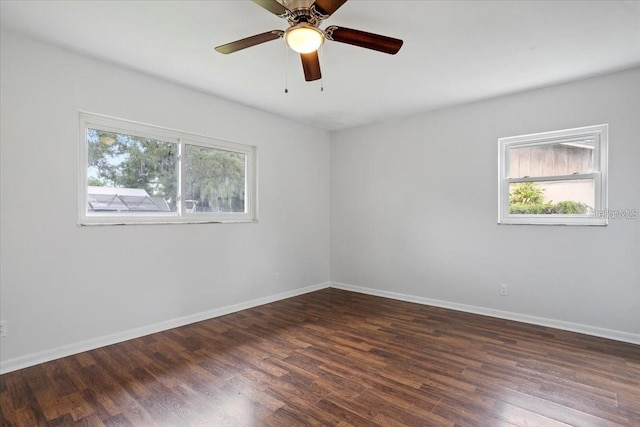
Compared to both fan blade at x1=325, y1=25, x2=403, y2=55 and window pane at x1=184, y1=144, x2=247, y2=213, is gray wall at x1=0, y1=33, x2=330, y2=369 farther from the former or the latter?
fan blade at x1=325, y1=25, x2=403, y2=55

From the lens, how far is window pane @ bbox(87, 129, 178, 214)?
2.93 meters

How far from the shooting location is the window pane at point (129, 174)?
2926 mm

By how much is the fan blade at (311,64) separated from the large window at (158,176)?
181cm

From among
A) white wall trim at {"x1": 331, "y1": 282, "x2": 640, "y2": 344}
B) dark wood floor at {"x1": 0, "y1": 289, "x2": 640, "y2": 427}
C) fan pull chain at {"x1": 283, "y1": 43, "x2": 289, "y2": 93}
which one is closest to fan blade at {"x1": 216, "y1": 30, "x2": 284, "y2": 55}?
fan pull chain at {"x1": 283, "y1": 43, "x2": 289, "y2": 93}

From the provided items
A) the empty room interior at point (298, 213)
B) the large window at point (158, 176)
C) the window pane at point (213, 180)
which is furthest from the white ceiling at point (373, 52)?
the window pane at point (213, 180)

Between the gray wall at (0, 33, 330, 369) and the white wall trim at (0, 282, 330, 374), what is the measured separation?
0.04ft

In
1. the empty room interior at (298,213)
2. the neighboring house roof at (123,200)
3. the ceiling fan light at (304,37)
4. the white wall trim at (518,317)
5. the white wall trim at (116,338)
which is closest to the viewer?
the ceiling fan light at (304,37)

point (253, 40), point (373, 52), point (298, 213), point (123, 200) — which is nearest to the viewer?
point (253, 40)

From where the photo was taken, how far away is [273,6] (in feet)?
5.73

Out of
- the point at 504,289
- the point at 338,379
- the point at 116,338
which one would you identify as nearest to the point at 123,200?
the point at 116,338

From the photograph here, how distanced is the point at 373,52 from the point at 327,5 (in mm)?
1043

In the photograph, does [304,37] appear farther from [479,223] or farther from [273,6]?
[479,223]

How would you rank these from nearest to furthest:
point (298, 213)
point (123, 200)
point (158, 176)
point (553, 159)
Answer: point (123, 200)
point (158, 176)
point (553, 159)
point (298, 213)

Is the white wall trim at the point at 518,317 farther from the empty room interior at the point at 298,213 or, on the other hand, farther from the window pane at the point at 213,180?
the window pane at the point at 213,180
